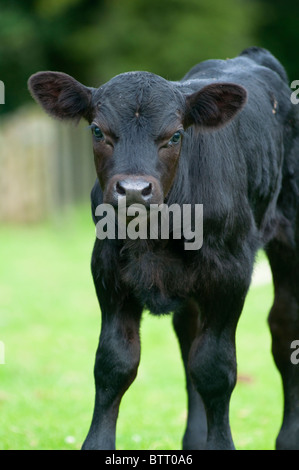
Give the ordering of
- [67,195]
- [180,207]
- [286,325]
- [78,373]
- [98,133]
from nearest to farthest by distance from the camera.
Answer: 1. [98,133]
2. [180,207]
3. [286,325]
4. [78,373]
5. [67,195]

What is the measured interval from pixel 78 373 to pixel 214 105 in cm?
468

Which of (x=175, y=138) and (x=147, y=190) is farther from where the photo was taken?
(x=175, y=138)

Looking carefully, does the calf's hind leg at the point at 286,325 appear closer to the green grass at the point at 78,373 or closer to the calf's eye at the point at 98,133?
the green grass at the point at 78,373

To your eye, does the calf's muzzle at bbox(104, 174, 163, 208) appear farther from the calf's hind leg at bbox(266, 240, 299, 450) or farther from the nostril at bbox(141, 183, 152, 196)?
the calf's hind leg at bbox(266, 240, 299, 450)

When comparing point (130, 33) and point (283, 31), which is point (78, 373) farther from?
point (283, 31)

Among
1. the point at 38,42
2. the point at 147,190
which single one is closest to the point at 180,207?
the point at 147,190

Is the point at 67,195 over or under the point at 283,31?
under

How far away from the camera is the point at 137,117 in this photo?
454cm

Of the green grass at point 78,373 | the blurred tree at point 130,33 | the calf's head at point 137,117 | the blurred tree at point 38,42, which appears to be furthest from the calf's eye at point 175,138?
the blurred tree at point 38,42

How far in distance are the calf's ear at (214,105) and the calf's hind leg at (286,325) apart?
1291 millimetres

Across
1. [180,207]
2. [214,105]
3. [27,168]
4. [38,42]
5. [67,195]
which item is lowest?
[180,207]

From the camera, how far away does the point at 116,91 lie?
15.3 ft

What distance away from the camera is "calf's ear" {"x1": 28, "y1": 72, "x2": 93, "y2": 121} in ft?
16.0

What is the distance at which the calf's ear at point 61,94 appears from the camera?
4875 millimetres
